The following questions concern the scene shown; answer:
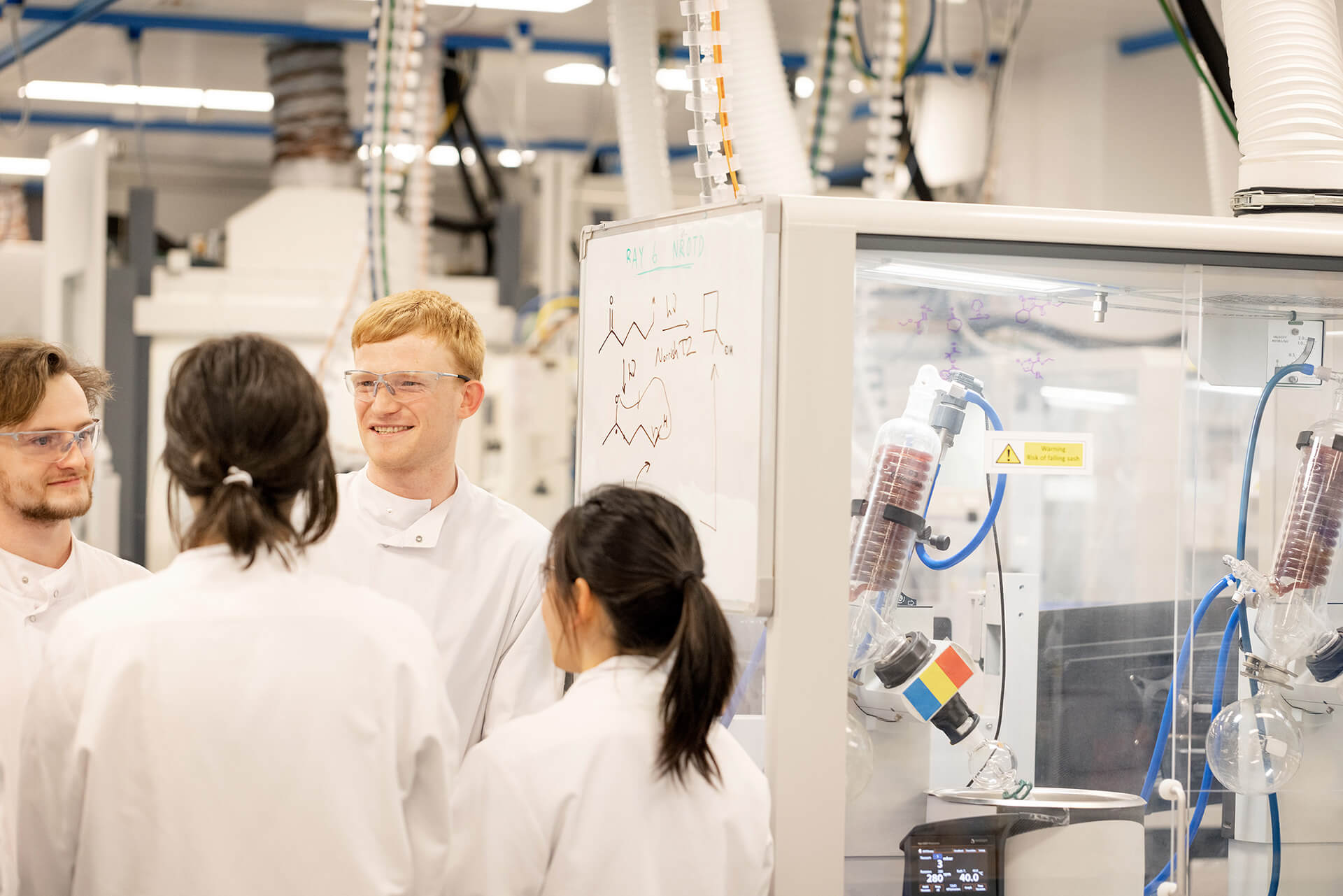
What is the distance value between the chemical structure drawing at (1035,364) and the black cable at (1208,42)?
101 centimetres

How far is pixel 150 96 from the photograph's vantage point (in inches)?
252

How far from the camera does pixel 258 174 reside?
29.2 feet

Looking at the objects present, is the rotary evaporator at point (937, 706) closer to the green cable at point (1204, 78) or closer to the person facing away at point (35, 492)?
the person facing away at point (35, 492)

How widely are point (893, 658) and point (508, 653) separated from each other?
54 centimetres

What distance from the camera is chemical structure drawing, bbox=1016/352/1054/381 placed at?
1900mm

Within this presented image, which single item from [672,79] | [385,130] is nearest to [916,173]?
[385,130]

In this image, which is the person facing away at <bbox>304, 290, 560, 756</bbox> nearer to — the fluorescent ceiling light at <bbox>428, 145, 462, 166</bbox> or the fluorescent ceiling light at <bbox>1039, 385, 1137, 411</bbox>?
the fluorescent ceiling light at <bbox>1039, 385, 1137, 411</bbox>

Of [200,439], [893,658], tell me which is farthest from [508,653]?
[200,439]

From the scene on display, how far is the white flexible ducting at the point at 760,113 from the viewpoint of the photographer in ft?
8.82

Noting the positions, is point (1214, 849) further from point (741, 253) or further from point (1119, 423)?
point (741, 253)

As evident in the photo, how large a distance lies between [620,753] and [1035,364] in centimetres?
98

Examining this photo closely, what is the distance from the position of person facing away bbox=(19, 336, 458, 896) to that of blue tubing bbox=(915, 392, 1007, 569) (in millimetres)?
920

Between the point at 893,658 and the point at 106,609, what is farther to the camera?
the point at 893,658

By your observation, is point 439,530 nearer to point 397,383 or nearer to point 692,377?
point 397,383
